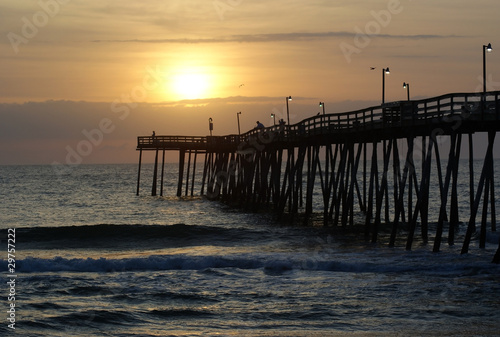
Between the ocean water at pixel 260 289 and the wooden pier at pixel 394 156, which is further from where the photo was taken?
the wooden pier at pixel 394 156

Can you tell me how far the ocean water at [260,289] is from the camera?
645 inches

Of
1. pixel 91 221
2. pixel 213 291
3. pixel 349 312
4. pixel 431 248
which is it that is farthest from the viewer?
pixel 91 221

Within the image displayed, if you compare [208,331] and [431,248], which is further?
[431,248]

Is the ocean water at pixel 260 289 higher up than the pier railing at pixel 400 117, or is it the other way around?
the pier railing at pixel 400 117

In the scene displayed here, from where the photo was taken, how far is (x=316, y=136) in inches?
1405

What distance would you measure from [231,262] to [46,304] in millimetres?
8028

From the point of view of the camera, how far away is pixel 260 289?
66.6 feet

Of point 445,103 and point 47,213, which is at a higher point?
point 445,103

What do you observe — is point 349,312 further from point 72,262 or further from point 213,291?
point 72,262

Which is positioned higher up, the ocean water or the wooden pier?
the wooden pier

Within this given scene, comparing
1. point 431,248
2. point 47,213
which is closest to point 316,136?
point 431,248

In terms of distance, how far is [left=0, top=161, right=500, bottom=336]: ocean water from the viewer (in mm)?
16375

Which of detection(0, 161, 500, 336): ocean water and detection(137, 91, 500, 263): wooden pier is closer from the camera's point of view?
detection(0, 161, 500, 336): ocean water

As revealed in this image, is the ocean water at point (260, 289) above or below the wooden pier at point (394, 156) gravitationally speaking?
below
